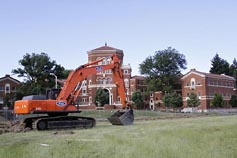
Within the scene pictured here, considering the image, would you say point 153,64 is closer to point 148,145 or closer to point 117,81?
point 117,81

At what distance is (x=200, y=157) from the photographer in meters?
11.1

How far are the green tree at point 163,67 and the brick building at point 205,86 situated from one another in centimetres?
440

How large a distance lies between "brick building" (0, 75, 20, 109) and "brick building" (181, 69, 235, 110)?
51.0m

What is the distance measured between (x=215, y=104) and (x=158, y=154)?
10018cm

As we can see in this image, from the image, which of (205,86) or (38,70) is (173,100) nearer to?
(205,86)

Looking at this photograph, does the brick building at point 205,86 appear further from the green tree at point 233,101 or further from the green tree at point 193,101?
the green tree at point 193,101

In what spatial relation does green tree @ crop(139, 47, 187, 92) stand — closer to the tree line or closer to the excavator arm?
the tree line

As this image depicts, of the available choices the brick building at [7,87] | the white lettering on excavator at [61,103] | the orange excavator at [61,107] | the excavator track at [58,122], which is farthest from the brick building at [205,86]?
the white lettering on excavator at [61,103]

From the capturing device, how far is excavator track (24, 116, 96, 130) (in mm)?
25141

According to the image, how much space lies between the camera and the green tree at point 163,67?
389 ft

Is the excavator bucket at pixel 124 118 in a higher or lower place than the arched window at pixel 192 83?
lower

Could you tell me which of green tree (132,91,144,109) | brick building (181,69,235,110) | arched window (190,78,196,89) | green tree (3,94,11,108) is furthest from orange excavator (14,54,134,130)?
arched window (190,78,196,89)

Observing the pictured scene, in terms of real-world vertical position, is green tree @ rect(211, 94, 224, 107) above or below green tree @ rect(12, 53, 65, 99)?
below

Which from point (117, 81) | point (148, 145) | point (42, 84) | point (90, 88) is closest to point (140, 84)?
point (90, 88)
